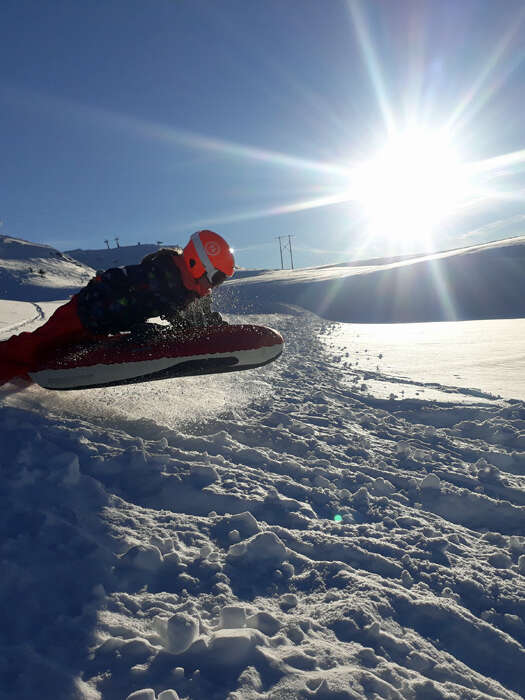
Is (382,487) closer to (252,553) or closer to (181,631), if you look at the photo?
(252,553)

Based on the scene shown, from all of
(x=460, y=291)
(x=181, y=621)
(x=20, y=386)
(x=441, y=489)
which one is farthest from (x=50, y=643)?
(x=460, y=291)

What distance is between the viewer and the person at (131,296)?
4418 millimetres

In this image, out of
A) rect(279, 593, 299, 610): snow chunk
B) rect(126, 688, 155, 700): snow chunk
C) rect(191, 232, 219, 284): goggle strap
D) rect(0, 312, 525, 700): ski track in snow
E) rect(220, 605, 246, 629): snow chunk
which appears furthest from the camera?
rect(191, 232, 219, 284): goggle strap

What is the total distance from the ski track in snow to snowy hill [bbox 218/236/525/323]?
17.5 meters

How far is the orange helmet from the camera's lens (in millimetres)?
4410

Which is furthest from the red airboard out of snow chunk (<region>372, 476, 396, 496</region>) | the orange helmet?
snow chunk (<region>372, 476, 396, 496</region>)

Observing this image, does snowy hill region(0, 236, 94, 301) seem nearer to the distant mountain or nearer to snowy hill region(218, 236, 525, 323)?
snowy hill region(218, 236, 525, 323)

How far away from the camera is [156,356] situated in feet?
14.8

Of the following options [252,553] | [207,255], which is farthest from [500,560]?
[207,255]

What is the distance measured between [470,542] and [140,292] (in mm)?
3917

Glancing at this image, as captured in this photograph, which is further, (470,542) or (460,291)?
(460,291)

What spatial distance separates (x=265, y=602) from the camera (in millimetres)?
2016

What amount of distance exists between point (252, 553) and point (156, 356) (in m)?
2.70

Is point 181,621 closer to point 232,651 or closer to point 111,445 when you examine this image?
point 232,651
